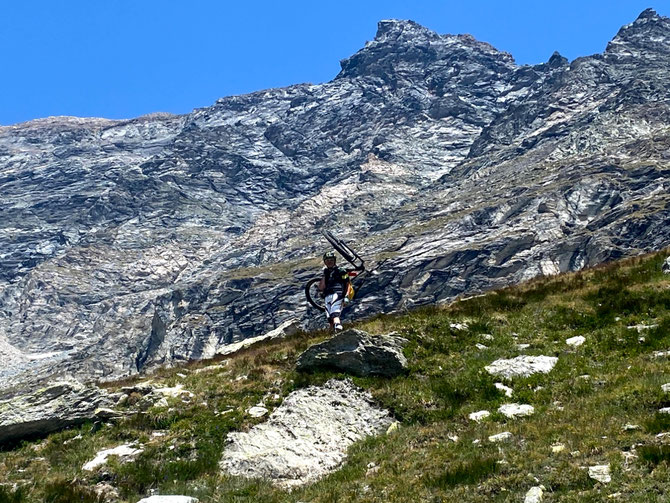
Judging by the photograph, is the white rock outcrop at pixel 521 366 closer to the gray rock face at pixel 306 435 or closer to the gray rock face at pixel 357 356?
the gray rock face at pixel 357 356

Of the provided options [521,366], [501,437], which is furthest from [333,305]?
[501,437]

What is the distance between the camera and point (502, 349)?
16.3 m

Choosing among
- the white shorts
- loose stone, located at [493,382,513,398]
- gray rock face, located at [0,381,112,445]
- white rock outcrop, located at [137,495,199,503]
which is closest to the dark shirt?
the white shorts

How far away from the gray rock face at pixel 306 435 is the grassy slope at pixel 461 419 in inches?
14.7

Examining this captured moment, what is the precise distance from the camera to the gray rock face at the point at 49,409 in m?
14.6

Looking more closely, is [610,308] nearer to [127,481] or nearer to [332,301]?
[332,301]

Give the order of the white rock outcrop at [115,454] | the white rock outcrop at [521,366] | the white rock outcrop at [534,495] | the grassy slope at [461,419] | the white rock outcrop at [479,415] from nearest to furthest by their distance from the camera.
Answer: the white rock outcrop at [534,495]
the grassy slope at [461,419]
the white rock outcrop at [479,415]
the white rock outcrop at [115,454]
the white rock outcrop at [521,366]

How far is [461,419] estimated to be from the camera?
12.7 metres

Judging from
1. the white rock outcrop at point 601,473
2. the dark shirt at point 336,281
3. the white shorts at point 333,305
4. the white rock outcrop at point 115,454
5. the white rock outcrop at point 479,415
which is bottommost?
the white rock outcrop at point 601,473

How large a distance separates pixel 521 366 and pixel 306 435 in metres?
5.22

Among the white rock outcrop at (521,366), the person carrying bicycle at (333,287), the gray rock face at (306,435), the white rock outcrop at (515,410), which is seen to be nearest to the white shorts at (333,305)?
the person carrying bicycle at (333,287)

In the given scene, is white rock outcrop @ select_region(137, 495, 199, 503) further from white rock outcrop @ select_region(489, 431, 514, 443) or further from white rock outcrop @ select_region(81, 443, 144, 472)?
white rock outcrop @ select_region(489, 431, 514, 443)

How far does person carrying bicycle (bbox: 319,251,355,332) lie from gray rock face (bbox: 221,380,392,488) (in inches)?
201

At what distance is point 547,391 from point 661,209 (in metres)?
196
